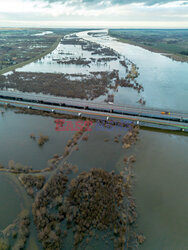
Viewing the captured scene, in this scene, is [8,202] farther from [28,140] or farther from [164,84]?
[164,84]

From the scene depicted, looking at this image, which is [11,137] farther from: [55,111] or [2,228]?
[2,228]

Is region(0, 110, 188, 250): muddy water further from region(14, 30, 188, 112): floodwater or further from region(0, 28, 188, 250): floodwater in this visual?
region(14, 30, 188, 112): floodwater

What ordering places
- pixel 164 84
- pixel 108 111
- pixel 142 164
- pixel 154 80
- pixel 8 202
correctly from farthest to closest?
pixel 154 80, pixel 164 84, pixel 108 111, pixel 142 164, pixel 8 202

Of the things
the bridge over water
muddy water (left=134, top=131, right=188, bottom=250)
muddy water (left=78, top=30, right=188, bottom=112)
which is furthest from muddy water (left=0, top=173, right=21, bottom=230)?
muddy water (left=78, top=30, right=188, bottom=112)

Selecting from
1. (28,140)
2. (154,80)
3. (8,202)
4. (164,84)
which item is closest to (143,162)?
(8,202)

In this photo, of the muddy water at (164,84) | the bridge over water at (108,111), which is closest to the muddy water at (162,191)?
the bridge over water at (108,111)

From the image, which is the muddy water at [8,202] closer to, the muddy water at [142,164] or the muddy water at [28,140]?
the muddy water at [142,164]

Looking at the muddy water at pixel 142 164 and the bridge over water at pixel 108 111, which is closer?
the muddy water at pixel 142 164
